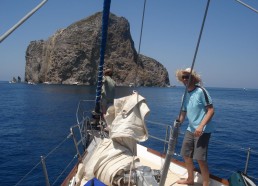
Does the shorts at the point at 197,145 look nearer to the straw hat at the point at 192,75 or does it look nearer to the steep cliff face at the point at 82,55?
the straw hat at the point at 192,75

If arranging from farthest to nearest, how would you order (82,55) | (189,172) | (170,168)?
1. (82,55)
2. (170,168)
3. (189,172)

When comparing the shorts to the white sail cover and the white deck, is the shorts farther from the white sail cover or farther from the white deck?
the white sail cover

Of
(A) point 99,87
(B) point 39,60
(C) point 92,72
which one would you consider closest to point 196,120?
(A) point 99,87

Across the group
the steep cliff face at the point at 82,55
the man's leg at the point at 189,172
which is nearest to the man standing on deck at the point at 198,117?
the man's leg at the point at 189,172

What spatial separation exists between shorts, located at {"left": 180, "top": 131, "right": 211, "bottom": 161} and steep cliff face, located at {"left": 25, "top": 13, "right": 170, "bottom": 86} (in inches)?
3891

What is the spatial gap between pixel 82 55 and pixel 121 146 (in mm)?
107941

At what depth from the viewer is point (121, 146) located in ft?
14.7

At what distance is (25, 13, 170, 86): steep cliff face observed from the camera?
4289 inches

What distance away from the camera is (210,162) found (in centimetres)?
1374

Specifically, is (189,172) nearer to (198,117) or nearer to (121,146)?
(198,117)

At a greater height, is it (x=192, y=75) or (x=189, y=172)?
(x=192, y=75)

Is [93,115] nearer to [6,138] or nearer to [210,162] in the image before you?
[210,162]

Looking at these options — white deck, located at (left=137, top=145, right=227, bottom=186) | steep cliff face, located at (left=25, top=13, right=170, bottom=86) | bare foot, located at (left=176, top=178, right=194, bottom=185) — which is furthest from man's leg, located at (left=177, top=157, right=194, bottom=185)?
steep cliff face, located at (left=25, top=13, right=170, bottom=86)

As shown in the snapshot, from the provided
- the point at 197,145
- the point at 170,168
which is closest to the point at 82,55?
the point at 170,168
